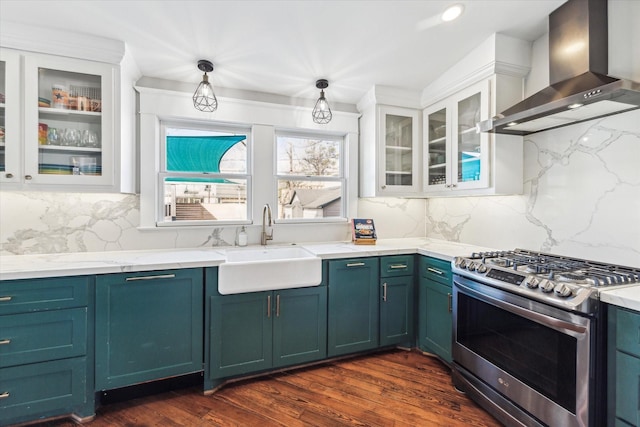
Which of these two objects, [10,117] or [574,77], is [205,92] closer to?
[10,117]

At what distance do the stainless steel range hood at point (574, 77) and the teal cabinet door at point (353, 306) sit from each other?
1396 mm

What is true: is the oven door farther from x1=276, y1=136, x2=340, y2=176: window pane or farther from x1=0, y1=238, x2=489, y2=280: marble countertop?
x1=276, y1=136, x2=340, y2=176: window pane

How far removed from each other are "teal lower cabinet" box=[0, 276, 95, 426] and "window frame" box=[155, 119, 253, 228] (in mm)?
875

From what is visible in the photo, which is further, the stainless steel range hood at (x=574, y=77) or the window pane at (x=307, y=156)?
the window pane at (x=307, y=156)

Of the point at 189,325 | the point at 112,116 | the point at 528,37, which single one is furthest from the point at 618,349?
the point at 112,116

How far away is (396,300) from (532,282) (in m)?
1.16

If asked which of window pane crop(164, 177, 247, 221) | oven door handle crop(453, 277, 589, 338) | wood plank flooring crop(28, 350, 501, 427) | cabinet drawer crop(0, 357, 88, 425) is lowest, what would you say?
wood plank flooring crop(28, 350, 501, 427)

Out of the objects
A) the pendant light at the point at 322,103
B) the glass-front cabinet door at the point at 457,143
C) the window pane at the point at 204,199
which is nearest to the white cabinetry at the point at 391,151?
the glass-front cabinet door at the point at 457,143

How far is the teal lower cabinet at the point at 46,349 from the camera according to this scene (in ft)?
5.37

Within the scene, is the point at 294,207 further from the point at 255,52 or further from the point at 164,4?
the point at 164,4

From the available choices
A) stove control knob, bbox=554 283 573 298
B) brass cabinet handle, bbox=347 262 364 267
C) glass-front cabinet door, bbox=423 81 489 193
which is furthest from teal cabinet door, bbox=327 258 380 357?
stove control knob, bbox=554 283 573 298

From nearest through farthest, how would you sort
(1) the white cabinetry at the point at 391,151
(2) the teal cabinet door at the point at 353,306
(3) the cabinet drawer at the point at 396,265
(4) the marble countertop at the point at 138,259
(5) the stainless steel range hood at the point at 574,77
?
(5) the stainless steel range hood at the point at 574,77
(4) the marble countertop at the point at 138,259
(2) the teal cabinet door at the point at 353,306
(3) the cabinet drawer at the point at 396,265
(1) the white cabinetry at the point at 391,151

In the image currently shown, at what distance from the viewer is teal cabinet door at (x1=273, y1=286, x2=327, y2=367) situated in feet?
7.15

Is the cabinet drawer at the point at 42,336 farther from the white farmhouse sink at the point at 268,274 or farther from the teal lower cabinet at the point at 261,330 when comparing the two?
the white farmhouse sink at the point at 268,274
